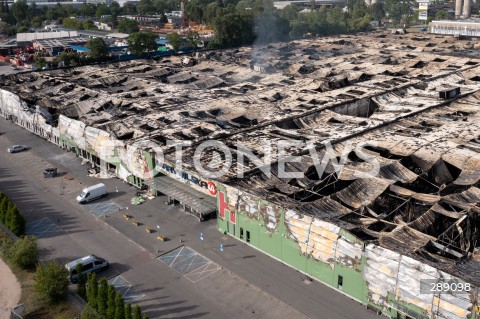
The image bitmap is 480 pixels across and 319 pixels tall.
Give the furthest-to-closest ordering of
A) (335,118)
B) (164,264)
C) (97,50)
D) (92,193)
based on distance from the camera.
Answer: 1. (97,50)
2. (335,118)
3. (92,193)
4. (164,264)

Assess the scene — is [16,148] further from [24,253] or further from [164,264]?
[164,264]

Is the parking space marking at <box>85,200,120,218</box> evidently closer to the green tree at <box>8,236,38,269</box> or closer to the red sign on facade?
the green tree at <box>8,236,38,269</box>

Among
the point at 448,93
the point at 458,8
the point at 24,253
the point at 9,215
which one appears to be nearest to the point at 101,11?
the point at 458,8

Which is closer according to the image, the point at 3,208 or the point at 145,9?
the point at 3,208

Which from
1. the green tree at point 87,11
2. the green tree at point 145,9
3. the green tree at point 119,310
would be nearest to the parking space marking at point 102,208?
the green tree at point 119,310

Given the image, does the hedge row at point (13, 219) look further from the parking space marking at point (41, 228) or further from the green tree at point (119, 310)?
the green tree at point (119, 310)

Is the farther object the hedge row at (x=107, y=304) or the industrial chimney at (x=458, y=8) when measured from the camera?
the industrial chimney at (x=458, y=8)
